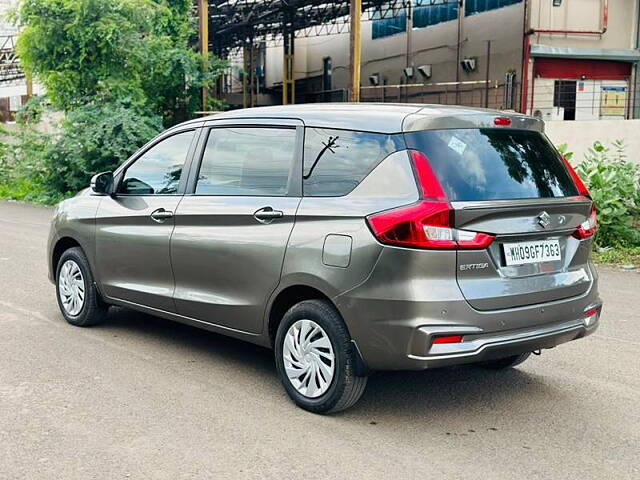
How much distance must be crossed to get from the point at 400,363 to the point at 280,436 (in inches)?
30.9

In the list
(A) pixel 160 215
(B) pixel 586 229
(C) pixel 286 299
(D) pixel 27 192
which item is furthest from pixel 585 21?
Answer: (C) pixel 286 299

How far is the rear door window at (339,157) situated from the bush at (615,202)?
7.41 m

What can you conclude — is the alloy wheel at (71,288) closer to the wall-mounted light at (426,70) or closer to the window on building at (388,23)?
the wall-mounted light at (426,70)

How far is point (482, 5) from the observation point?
25328 millimetres

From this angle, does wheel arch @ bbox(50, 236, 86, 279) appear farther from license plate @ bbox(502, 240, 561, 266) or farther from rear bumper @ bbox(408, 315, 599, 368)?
license plate @ bbox(502, 240, 561, 266)

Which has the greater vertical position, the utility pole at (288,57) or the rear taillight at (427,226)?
the utility pole at (288,57)

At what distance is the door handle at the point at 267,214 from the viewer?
4906mm

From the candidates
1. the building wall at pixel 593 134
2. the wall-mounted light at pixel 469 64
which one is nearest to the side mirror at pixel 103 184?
the building wall at pixel 593 134

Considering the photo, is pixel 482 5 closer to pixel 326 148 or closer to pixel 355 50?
pixel 355 50

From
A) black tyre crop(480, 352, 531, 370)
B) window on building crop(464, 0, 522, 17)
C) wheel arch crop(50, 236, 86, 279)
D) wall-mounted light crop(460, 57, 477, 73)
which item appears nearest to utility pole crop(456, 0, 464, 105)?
window on building crop(464, 0, 522, 17)

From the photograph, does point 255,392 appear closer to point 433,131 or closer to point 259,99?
point 433,131

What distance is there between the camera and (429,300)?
4.18 meters

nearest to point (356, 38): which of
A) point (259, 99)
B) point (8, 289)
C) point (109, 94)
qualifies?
point (109, 94)

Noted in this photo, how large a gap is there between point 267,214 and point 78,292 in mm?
2610
